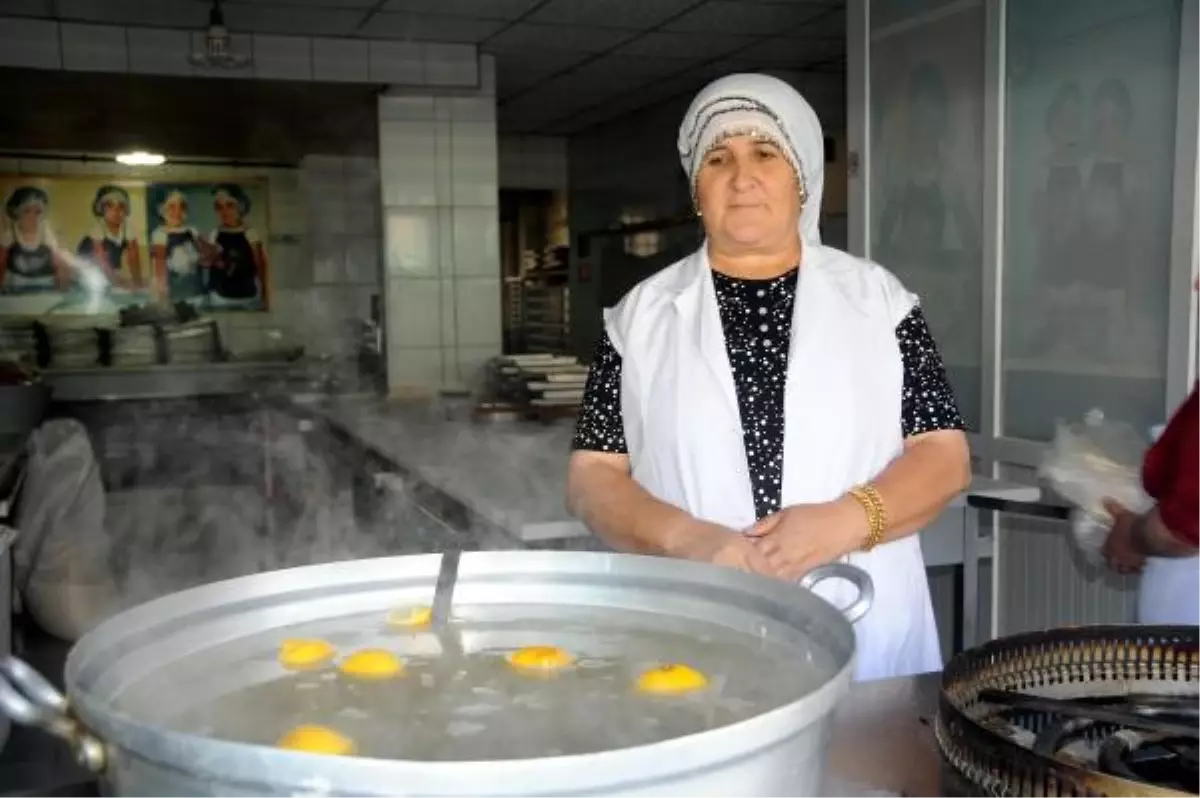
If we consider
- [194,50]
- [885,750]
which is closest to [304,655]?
[885,750]

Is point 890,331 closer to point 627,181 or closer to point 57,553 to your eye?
point 57,553

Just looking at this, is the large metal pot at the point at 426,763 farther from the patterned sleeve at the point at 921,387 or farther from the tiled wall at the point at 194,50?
the tiled wall at the point at 194,50

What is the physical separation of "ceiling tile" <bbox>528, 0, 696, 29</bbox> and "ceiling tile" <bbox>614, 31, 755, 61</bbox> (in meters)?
0.24

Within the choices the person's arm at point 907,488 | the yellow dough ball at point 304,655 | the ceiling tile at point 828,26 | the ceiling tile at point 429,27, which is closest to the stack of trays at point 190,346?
the ceiling tile at point 429,27

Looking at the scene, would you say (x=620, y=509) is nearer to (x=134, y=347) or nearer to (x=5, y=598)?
(x=5, y=598)

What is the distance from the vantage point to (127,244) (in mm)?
8750

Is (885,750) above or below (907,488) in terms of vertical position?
below

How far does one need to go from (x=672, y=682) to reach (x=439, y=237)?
4848 mm

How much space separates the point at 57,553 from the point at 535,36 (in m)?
2.85

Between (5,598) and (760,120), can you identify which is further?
(5,598)

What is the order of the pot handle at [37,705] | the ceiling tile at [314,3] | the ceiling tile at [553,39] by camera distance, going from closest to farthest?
the pot handle at [37,705] → the ceiling tile at [314,3] → the ceiling tile at [553,39]

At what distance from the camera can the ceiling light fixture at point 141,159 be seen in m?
8.50

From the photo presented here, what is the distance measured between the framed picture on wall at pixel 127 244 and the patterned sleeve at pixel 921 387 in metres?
8.11

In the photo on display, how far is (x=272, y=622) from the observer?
88cm
